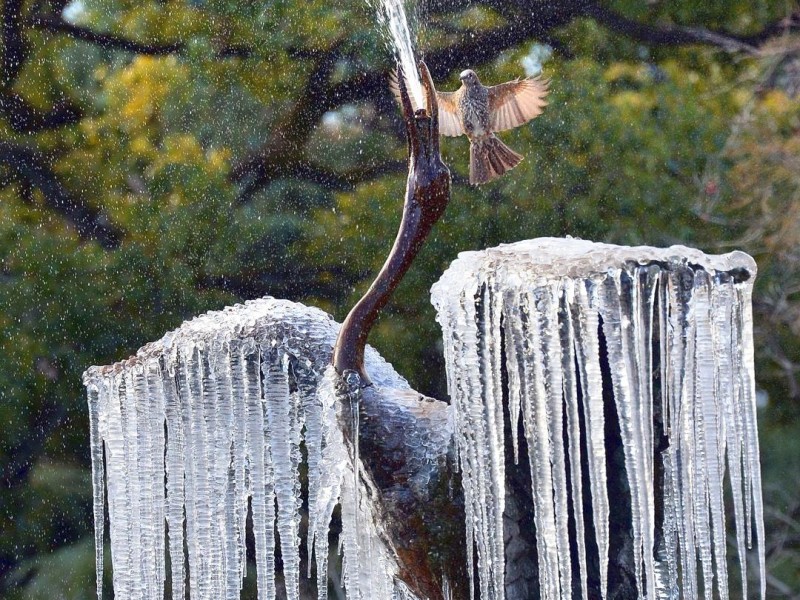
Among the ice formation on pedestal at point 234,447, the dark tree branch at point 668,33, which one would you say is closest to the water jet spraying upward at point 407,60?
the ice formation on pedestal at point 234,447

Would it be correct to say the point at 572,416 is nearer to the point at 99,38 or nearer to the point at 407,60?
the point at 407,60

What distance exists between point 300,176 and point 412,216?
4136mm

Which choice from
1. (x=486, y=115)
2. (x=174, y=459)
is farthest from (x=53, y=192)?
(x=174, y=459)

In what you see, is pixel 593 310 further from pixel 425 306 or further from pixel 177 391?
pixel 425 306

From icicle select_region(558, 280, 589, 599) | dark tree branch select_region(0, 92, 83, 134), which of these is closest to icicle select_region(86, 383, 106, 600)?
icicle select_region(558, 280, 589, 599)

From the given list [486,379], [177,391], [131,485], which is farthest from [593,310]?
[131,485]

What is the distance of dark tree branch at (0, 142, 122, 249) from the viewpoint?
5.64m

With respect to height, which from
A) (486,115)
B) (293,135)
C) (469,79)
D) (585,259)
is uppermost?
(293,135)

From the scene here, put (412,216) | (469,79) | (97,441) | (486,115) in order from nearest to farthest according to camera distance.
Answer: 1. (412,216)
2. (97,441)
3. (486,115)
4. (469,79)

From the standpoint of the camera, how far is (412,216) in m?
1.70

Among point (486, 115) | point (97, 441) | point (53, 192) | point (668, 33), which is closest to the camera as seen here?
point (97, 441)

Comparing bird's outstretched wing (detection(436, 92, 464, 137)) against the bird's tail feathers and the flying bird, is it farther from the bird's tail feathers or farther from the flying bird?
the bird's tail feathers

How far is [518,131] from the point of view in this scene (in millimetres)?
5473

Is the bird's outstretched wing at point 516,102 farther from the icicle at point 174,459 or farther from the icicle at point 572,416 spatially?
the icicle at point 572,416
